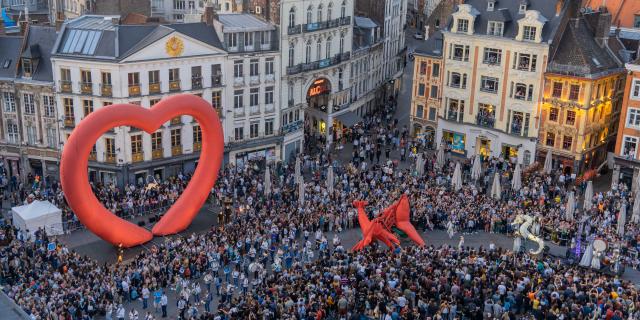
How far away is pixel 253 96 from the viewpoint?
2771 inches

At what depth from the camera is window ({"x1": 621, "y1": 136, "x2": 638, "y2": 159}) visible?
223 ft

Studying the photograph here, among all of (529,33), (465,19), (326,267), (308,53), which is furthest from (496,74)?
(326,267)

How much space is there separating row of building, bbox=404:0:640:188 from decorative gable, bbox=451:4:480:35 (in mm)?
101

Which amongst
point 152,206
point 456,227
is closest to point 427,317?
point 456,227

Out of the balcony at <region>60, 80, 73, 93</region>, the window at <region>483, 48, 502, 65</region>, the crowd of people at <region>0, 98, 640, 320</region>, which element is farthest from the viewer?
the window at <region>483, 48, 502, 65</region>

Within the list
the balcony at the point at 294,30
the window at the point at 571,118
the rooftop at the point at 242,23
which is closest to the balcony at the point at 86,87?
the rooftop at the point at 242,23

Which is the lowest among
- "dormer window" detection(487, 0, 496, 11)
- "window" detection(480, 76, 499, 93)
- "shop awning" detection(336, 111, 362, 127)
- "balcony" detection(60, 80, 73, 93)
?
"shop awning" detection(336, 111, 362, 127)

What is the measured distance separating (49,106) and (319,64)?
2706cm

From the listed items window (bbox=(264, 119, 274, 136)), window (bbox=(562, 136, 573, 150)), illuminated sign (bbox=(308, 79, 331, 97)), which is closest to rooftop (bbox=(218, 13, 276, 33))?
window (bbox=(264, 119, 274, 136))

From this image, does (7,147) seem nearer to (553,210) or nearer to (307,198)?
(307,198)

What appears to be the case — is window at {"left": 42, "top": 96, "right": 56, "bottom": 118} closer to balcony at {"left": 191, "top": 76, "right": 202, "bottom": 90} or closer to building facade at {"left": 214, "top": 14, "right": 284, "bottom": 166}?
balcony at {"left": 191, "top": 76, "right": 202, "bottom": 90}

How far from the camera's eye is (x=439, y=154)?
68125 mm

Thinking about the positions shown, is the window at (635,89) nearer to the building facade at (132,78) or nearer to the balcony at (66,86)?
the building facade at (132,78)

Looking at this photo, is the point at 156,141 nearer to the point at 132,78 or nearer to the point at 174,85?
the point at 174,85
